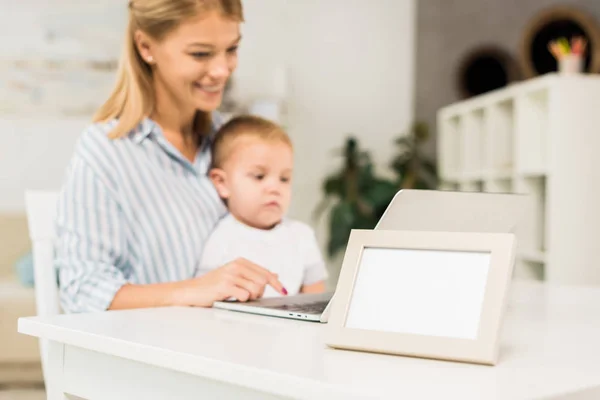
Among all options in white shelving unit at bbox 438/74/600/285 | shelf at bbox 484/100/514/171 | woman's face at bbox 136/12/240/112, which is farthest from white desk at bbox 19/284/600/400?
shelf at bbox 484/100/514/171

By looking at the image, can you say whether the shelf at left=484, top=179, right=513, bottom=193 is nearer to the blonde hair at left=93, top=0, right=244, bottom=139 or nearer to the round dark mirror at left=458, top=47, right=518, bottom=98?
the round dark mirror at left=458, top=47, right=518, bottom=98

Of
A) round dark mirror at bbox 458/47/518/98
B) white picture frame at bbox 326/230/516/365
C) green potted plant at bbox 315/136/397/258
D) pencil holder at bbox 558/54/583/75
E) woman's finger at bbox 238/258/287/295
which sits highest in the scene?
round dark mirror at bbox 458/47/518/98

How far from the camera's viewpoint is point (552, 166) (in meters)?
2.99

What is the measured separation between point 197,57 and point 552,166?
1957mm

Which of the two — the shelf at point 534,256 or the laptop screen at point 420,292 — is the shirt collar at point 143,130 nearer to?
the laptop screen at point 420,292

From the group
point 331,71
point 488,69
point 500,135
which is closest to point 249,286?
point 500,135

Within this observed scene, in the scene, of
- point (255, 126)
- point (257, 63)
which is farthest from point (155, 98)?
point (257, 63)

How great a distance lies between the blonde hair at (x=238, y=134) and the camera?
4.94 ft

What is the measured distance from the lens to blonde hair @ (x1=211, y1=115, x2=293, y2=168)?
1506 millimetres

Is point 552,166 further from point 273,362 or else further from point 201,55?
point 273,362

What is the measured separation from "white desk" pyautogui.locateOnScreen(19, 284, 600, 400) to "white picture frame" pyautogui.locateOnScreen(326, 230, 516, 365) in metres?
0.02

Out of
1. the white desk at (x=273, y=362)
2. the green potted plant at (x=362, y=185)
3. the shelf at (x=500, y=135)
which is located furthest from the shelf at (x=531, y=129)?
the white desk at (x=273, y=362)

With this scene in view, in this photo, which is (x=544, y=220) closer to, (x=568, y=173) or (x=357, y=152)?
(x=568, y=173)

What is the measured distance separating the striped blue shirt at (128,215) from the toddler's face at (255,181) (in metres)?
0.04
